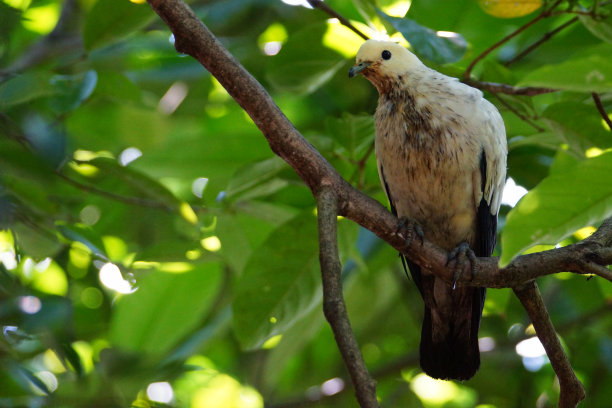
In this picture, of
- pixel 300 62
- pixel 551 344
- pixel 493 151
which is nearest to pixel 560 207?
pixel 551 344

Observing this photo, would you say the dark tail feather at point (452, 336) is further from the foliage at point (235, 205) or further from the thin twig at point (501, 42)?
the thin twig at point (501, 42)

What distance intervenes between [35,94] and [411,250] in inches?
53.8

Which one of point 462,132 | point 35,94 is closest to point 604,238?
point 462,132

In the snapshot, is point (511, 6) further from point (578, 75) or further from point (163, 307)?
point (163, 307)

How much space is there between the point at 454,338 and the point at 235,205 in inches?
49.4

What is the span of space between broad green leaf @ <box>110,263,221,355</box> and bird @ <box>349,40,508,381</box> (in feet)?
3.37

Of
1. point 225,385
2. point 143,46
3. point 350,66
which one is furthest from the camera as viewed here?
point 143,46

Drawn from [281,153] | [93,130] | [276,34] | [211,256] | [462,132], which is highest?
[276,34]

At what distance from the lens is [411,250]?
2.42 meters

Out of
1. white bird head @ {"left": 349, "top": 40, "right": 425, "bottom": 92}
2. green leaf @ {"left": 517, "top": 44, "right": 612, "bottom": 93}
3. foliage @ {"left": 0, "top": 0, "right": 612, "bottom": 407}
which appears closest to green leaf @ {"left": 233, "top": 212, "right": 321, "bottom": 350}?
foliage @ {"left": 0, "top": 0, "right": 612, "bottom": 407}

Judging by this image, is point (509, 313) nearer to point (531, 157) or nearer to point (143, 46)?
point (531, 157)

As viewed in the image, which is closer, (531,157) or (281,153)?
(281,153)

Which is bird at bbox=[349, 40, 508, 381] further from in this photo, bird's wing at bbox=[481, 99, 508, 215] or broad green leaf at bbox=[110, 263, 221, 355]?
broad green leaf at bbox=[110, 263, 221, 355]

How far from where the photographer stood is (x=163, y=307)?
11.7ft
